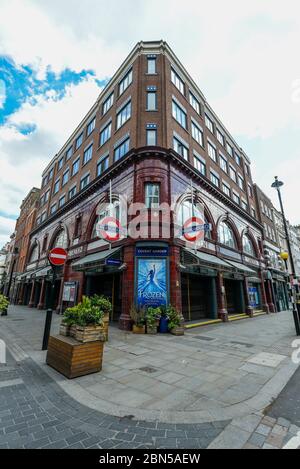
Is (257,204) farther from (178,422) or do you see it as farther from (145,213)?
(178,422)

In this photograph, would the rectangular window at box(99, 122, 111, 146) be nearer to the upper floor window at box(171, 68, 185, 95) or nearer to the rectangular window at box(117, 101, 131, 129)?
the rectangular window at box(117, 101, 131, 129)

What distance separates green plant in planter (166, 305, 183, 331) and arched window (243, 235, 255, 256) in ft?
51.2

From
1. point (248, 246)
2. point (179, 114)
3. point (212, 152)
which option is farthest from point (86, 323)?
point (248, 246)

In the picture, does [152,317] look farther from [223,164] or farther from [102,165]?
[223,164]

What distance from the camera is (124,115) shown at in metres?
18.0

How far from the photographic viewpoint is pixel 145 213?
13008 mm

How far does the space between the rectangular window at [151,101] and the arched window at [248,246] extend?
16.9m

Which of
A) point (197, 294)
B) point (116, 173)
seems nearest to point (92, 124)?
point (116, 173)

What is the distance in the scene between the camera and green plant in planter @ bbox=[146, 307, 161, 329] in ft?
36.0

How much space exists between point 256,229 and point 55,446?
98.8 ft

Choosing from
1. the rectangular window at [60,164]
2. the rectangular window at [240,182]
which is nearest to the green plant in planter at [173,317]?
the rectangular window at [240,182]

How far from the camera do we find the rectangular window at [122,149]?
1644 centimetres

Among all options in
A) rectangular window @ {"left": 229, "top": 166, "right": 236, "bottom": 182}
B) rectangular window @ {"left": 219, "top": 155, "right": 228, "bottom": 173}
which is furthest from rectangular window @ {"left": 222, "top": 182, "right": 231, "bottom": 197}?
rectangular window @ {"left": 229, "top": 166, "right": 236, "bottom": 182}

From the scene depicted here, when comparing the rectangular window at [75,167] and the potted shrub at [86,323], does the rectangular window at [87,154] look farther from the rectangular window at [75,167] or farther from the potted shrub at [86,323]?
the potted shrub at [86,323]
